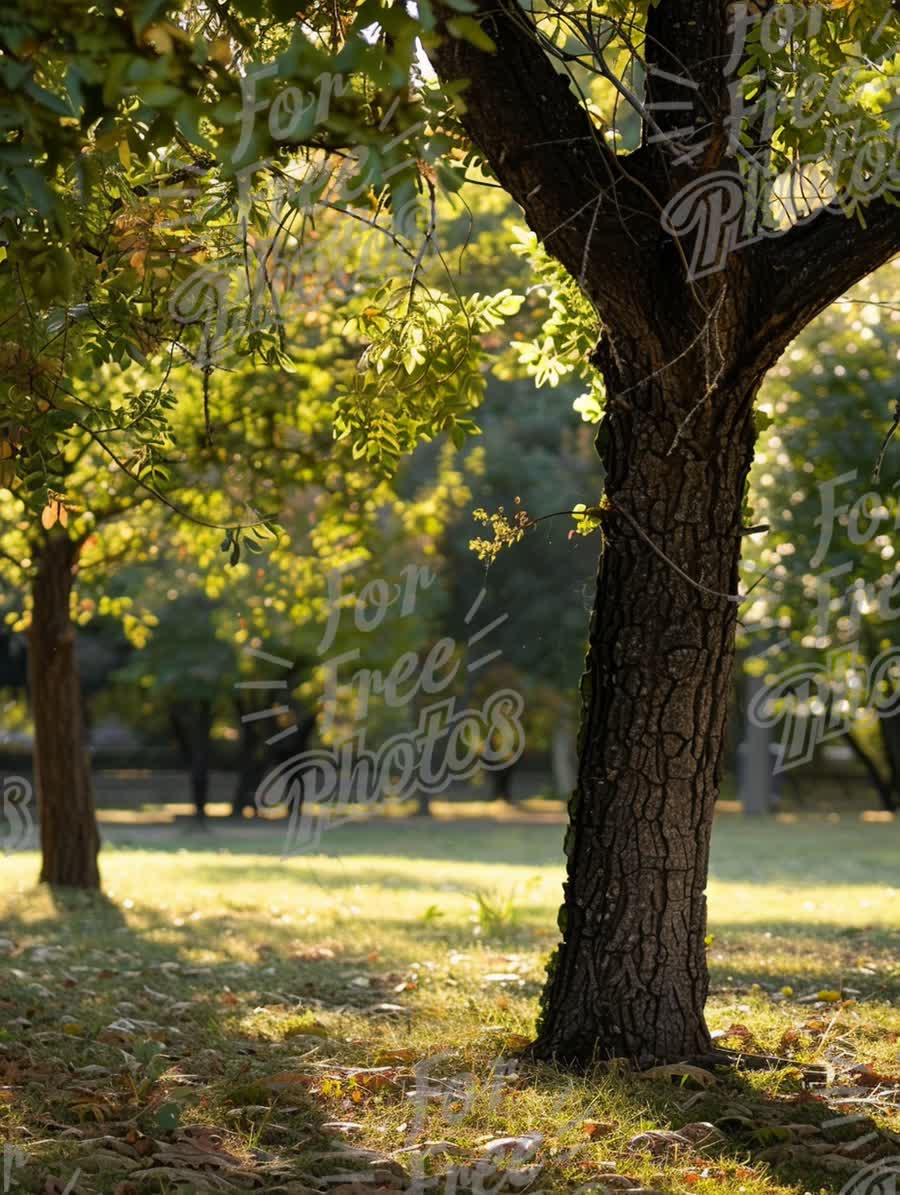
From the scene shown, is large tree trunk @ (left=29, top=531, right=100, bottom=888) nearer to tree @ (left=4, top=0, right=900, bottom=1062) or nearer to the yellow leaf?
tree @ (left=4, top=0, right=900, bottom=1062)

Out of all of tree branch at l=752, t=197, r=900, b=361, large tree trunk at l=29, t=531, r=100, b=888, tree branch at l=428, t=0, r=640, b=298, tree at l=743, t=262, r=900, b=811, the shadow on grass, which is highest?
tree at l=743, t=262, r=900, b=811

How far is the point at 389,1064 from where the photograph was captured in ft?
16.7

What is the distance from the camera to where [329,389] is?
12438mm

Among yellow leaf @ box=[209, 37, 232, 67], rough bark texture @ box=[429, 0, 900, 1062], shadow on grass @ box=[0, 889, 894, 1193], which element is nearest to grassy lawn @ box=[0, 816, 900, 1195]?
shadow on grass @ box=[0, 889, 894, 1193]

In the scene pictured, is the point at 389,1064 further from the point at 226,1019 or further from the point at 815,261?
the point at 815,261

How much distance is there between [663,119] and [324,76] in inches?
85.2

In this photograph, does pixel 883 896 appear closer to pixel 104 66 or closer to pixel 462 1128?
pixel 462 1128

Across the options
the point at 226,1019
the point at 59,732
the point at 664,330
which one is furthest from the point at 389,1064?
the point at 59,732

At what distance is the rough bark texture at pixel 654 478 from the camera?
4.90 meters

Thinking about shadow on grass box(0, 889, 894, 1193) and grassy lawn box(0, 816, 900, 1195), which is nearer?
grassy lawn box(0, 816, 900, 1195)

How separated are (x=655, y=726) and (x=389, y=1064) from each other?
154 cm

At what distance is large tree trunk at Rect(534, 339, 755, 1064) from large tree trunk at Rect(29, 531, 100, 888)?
27.1 feet

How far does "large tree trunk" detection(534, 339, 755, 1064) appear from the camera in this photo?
5082 mm

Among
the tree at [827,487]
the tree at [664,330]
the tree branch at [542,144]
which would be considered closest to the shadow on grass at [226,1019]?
the tree at [664,330]
